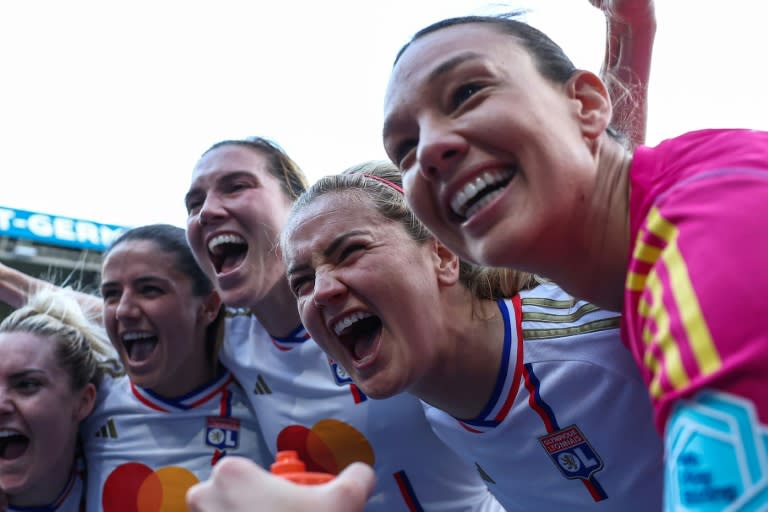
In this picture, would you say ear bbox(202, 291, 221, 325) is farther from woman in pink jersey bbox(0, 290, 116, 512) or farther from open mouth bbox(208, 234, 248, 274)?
woman in pink jersey bbox(0, 290, 116, 512)

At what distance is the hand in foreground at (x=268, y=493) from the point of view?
105 cm

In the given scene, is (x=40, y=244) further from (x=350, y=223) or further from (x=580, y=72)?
(x=580, y=72)

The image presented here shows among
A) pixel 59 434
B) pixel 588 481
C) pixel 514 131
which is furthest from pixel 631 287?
pixel 59 434

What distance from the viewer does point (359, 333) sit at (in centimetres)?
238

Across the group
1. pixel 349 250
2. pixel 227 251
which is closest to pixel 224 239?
pixel 227 251

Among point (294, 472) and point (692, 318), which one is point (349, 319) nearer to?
point (294, 472)

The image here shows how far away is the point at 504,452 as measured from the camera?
7.69 ft

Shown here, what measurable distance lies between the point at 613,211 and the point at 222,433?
2.36 m

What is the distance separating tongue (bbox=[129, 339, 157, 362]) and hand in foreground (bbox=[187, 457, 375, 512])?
101 inches

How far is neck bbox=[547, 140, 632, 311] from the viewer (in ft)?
5.33

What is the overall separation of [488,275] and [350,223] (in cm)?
46

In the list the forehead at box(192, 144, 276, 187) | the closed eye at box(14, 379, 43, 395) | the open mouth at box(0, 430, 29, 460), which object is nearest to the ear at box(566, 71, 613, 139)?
the forehead at box(192, 144, 276, 187)

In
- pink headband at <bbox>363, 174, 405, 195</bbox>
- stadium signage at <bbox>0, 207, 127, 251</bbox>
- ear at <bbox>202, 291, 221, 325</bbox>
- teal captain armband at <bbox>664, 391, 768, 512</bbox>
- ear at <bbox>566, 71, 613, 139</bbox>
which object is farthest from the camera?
stadium signage at <bbox>0, 207, 127, 251</bbox>

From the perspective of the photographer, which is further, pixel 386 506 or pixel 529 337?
pixel 386 506
